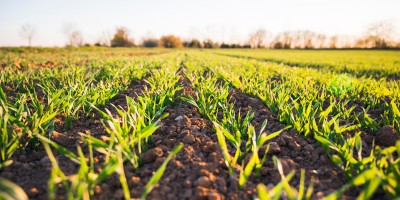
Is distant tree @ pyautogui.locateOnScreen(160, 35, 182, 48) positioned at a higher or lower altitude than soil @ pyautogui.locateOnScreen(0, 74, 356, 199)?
higher

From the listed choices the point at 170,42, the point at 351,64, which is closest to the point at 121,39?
the point at 170,42

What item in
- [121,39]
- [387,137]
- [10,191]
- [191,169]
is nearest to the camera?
[10,191]

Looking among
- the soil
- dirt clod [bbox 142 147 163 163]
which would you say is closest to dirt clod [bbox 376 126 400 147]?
the soil

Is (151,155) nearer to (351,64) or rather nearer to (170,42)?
(351,64)

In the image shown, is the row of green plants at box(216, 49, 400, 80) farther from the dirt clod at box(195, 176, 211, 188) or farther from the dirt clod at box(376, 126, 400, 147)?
the dirt clod at box(195, 176, 211, 188)

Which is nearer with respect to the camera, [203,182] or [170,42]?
[203,182]

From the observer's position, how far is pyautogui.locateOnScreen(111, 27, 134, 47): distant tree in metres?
71.7

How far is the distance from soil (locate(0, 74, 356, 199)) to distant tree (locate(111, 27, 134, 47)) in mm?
74137

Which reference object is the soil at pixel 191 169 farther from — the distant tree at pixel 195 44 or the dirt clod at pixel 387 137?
the distant tree at pixel 195 44

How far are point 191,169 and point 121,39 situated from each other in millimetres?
77312

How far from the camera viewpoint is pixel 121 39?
72.9 metres

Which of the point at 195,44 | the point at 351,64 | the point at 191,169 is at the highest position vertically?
the point at 195,44

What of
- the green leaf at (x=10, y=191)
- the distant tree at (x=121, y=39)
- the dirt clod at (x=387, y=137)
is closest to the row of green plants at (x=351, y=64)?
the dirt clod at (x=387, y=137)

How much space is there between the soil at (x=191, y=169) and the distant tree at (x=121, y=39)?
74.1 meters
